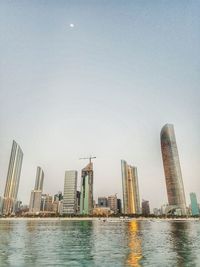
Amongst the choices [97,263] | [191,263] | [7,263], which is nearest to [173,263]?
[191,263]

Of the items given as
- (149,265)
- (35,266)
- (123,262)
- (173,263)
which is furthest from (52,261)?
(173,263)

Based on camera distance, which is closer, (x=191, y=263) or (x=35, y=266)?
(x=35, y=266)

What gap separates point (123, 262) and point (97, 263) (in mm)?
3498

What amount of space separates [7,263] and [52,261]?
5910 mm

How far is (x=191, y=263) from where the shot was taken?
109ft

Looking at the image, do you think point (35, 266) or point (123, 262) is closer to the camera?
point (35, 266)

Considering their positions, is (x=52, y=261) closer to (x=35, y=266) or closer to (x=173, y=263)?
(x=35, y=266)

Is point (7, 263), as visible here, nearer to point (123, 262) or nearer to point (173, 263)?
point (123, 262)

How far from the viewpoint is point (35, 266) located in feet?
100

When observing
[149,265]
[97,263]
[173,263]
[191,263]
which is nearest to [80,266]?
[97,263]

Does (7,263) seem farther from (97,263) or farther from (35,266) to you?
(97,263)

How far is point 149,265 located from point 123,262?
3.74 meters

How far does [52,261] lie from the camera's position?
3444cm

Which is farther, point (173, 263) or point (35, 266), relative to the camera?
point (173, 263)
